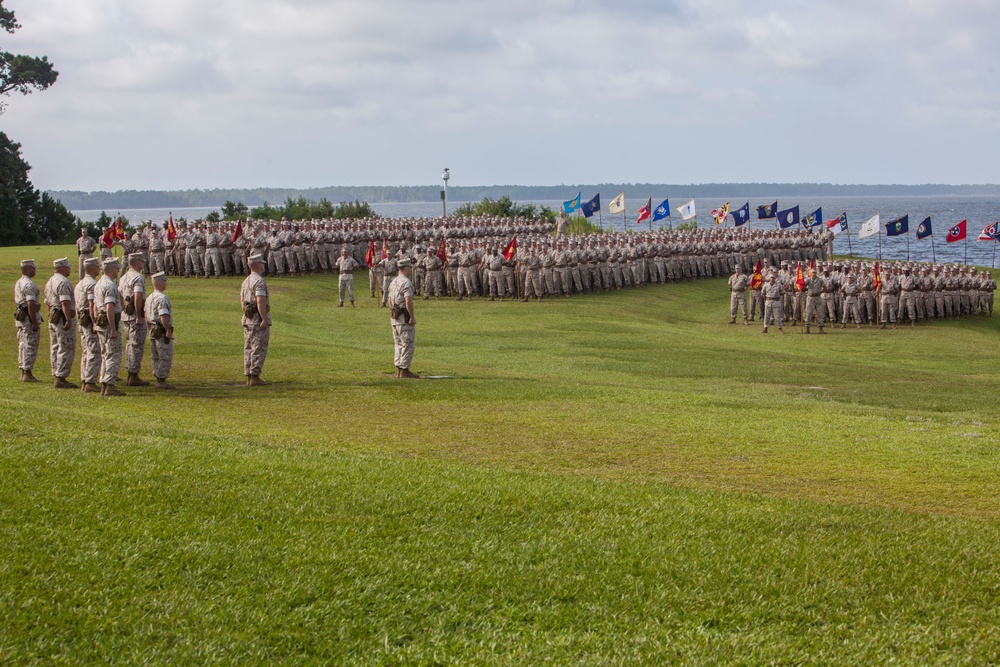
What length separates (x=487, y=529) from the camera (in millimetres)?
8164

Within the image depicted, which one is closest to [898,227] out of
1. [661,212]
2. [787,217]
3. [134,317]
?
[787,217]

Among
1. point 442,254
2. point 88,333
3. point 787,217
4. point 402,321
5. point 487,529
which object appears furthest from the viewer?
point 787,217

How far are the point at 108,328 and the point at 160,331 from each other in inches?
43.3

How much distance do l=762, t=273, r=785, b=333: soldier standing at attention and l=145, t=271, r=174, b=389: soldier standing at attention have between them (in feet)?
67.8

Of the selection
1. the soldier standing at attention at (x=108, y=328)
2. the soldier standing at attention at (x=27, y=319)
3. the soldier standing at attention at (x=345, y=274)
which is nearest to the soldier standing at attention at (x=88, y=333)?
the soldier standing at attention at (x=108, y=328)

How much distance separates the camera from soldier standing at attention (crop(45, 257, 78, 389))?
15.6 meters

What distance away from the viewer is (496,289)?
36.7 meters

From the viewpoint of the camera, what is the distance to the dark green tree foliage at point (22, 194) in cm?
5106

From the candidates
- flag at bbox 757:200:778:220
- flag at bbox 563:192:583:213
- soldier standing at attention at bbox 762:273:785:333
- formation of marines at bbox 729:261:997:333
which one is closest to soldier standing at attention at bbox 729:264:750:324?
formation of marines at bbox 729:261:997:333

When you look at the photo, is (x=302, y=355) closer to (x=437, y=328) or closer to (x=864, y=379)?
(x=437, y=328)

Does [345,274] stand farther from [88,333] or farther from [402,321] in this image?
[88,333]

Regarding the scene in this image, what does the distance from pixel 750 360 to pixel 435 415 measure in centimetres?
1122

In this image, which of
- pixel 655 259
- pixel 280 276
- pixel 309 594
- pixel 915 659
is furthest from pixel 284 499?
pixel 655 259

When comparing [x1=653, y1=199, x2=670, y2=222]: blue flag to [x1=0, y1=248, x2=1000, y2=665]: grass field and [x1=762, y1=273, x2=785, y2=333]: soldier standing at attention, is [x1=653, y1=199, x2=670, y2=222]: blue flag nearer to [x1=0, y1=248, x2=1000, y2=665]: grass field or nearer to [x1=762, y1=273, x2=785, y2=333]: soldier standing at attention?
[x1=762, y1=273, x2=785, y2=333]: soldier standing at attention
